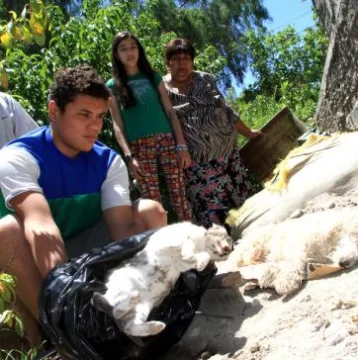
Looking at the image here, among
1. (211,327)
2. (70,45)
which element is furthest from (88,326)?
(70,45)

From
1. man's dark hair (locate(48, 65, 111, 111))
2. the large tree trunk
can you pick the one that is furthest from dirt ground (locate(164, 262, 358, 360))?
the large tree trunk

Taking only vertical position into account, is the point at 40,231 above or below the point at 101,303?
above

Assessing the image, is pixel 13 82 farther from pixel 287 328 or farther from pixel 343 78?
pixel 287 328

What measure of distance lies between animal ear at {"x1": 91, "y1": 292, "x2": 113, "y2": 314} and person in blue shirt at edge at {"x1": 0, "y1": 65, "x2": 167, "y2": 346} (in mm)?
268

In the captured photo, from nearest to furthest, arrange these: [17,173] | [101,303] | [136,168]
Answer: [101,303]
[17,173]
[136,168]

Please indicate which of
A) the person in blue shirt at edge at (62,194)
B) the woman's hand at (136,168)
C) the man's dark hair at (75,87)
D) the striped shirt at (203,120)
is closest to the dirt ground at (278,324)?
the person in blue shirt at edge at (62,194)

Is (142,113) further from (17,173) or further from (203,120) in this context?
(17,173)

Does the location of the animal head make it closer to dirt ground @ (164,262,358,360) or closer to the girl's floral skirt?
dirt ground @ (164,262,358,360)

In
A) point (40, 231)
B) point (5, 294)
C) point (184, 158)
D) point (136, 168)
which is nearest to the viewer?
point (5, 294)

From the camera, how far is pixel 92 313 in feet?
6.73

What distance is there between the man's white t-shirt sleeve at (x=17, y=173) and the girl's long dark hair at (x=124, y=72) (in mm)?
1454

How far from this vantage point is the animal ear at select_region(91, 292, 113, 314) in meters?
2.03

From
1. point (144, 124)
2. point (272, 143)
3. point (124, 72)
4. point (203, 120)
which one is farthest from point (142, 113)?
point (272, 143)

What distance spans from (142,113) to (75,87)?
4.64 feet
